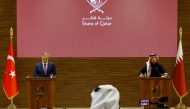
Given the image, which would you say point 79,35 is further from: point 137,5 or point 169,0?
point 169,0

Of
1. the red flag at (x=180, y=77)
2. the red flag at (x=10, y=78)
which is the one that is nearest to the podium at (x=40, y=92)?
the red flag at (x=10, y=78)

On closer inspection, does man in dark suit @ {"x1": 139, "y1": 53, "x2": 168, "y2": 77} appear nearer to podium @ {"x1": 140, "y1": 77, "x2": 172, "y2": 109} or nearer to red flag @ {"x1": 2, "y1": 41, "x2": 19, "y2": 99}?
podium @ {"x1": 140, "y1": 77, "x2": 172, "y2": 109}

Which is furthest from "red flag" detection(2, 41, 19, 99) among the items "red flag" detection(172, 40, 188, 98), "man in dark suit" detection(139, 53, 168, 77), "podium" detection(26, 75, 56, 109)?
"red flag" detection(172, 40, 188, 98)

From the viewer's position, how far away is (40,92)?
7.75 meters

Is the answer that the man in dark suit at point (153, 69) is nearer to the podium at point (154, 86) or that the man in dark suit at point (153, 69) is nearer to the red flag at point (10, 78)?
the podium at point (154, 86)

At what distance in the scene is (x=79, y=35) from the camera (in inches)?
368

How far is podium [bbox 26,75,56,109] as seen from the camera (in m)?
7.72

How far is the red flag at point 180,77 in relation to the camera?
353 inches

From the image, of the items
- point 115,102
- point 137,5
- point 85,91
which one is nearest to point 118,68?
point 85,91

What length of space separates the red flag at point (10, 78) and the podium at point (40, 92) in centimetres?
130

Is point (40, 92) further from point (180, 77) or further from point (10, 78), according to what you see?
point (180, 77)

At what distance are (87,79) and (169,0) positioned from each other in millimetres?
2734

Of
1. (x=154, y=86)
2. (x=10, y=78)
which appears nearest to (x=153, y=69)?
(x=154, y=86)

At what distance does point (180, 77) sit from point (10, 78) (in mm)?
3912
